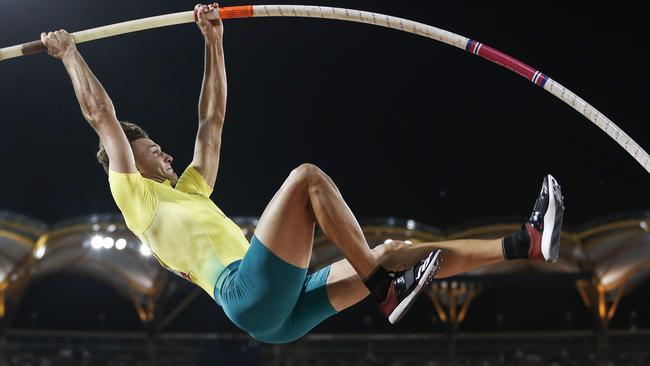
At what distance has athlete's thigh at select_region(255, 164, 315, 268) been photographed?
4785 millimetres

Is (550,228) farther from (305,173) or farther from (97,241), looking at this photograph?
(97,241)

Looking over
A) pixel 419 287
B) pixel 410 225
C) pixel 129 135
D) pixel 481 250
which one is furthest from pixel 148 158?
pixel 410 225

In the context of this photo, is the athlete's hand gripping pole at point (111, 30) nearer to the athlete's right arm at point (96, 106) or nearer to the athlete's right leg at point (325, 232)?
the athlete's right arm at point (96, 106)

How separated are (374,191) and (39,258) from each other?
1010 cm

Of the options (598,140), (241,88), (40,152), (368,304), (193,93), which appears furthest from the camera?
(368,304)

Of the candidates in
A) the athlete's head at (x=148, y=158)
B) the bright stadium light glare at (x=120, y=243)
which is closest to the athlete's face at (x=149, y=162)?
the athlete's head at (x=148, y=158)

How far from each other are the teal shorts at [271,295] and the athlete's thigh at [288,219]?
0.05 m

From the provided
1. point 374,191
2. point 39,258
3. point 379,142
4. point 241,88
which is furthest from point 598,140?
point 39,258

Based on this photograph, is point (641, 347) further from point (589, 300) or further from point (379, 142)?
point (379, 142)

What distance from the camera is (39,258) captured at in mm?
22828

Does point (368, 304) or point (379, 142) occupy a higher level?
point (379, 142)

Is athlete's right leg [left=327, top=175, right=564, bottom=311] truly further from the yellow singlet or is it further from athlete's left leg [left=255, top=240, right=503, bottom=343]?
the yellow singlet

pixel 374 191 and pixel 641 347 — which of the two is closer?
pixel 374 191

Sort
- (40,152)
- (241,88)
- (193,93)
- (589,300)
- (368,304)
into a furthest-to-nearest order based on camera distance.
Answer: (368,304) → (589,300) → (40,152) → (241,88) → (193,93)
